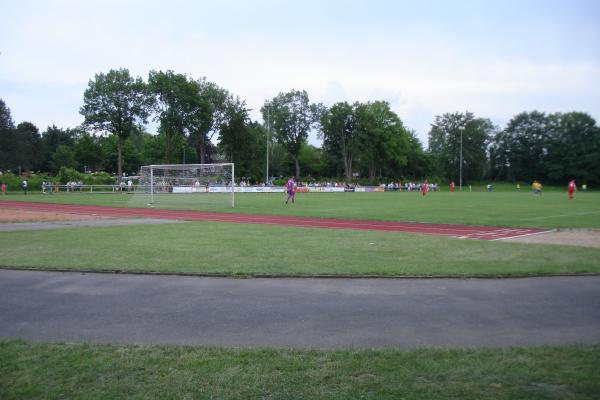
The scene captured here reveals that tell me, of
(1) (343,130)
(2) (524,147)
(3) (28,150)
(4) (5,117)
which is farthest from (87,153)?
(2) (524,147)

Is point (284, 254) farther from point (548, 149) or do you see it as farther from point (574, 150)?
point (548, 149)

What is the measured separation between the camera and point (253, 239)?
14266mm

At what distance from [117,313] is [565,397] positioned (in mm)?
5369

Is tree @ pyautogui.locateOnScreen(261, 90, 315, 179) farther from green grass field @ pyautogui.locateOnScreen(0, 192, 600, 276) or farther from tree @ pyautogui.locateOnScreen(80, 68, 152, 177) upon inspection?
green grass field @ pyautogui.locateOnScreen(0, 192, 600, 276)

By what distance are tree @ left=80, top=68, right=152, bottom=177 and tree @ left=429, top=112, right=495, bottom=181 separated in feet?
209

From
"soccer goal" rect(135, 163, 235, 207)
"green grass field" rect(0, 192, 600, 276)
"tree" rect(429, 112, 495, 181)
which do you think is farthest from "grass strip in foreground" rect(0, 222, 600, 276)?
"tree" rect(429, 112, 495, 181)

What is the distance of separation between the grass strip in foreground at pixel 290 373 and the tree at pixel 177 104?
69388 millimetres

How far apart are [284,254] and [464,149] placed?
99.5 m

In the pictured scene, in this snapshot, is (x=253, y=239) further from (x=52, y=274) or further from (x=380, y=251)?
(x=52, y=274)

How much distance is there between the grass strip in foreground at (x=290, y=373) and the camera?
406 centimetres

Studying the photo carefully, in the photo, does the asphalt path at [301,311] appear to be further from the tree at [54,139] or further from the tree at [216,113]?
the tree at [54,139]

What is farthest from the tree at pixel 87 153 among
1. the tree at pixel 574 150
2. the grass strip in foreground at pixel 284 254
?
the tree at pixel 574 150

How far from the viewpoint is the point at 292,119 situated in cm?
9475

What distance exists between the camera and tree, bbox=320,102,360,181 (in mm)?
91750
